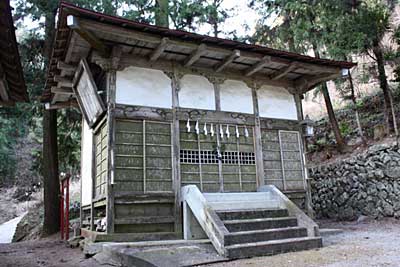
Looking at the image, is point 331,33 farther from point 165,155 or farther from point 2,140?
point 2,140

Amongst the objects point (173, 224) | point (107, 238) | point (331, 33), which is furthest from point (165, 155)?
point (331, 33)

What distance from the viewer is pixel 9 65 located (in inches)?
246

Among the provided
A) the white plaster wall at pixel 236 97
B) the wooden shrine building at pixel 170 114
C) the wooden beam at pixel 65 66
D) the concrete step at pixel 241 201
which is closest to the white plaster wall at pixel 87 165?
the wooden shrine building at pixel 170 114

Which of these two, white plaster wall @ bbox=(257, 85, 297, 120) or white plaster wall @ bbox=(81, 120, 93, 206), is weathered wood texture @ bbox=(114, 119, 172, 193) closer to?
white plaster wall @ bbox=(81, 120, 93, 206)

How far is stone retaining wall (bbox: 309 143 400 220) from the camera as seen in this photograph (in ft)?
32.1

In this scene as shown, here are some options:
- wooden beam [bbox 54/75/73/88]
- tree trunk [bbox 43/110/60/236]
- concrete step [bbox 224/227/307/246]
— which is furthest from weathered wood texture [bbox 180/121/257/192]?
tree trunk [bbox 43/110/60/236]

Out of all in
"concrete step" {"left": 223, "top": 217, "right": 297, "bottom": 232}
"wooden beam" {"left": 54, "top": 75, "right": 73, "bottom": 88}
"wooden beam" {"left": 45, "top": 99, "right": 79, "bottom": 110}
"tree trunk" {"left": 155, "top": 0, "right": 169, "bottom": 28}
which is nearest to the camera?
"concrete step" {"left": 223, "top": 217, "right": 297, "bottom": 232}

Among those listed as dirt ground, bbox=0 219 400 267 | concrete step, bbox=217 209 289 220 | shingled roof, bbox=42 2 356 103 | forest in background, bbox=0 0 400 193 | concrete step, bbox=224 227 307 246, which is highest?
forest in background, bbox=0 0 400 193

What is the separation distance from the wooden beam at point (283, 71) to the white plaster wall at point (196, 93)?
6.02 ft

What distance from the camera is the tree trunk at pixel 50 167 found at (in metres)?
11.6

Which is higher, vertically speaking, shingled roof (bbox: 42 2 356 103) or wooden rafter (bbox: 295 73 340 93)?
shingled roof (bbox: 42 2 356 103)

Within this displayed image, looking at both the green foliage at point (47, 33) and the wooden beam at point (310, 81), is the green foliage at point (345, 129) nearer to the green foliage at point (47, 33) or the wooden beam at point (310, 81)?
the wooden beam at point (310, 81)

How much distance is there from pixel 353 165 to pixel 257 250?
696 centimetres

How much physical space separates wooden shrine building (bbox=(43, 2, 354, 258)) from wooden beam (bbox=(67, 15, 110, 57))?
21mm
